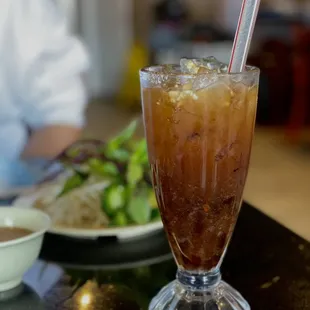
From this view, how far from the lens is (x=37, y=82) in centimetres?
159

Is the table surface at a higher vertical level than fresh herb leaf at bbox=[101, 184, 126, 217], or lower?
lower

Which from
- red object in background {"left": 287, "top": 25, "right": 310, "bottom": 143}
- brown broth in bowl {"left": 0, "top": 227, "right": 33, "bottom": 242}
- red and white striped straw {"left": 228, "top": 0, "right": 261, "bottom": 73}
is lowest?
red object in background {"left": 287, "top": 25, "right": 310, "bottom": 143}

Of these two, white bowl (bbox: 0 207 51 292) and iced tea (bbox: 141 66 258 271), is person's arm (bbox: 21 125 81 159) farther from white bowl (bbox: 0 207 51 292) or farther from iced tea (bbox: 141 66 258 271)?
iced tea (bbox: 141 66 258 271)

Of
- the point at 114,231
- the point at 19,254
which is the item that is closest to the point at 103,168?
the point at 114,231

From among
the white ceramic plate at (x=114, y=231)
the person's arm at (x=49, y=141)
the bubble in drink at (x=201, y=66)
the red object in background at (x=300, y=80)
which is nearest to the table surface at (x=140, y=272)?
the white ceramic plate at (x=114, y=231)

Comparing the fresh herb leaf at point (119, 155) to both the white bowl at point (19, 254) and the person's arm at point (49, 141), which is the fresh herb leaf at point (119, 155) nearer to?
the white bowl at point (19, 254)

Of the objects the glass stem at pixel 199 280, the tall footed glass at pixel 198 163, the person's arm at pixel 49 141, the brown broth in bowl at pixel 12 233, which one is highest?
the tall footed glass at pixel 198 163

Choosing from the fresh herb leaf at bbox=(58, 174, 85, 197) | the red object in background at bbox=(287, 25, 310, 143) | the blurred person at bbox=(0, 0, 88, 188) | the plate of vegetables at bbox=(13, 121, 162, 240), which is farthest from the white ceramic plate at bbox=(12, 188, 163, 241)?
the red object in background at bbox=(287, 25, 310, 143)

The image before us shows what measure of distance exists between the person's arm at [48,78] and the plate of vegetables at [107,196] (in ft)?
1.55

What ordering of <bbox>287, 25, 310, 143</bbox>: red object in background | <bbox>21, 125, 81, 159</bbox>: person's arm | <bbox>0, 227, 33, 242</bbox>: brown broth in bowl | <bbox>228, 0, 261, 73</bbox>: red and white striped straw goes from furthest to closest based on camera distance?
<bbox>287, 25, 310, 143</bbox>: red object in background → <bbox>21, 125, 81, 159</bbox>: person's arm → <bbox>0, 227, 33, 242</bbox>: brown broth in bowl → <bbox>228, 0, 261, 73</bbox>: red and white striped straw

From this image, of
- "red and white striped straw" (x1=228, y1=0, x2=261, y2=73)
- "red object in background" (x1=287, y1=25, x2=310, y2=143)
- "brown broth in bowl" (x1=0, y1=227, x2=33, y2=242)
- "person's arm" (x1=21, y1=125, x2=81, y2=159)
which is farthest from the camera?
"red object in background" (x1=287, y1=25, x2=310, y2=143)

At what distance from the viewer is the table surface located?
771 mm

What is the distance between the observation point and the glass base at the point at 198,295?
2.43 feet

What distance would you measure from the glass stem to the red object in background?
3.22 metres
